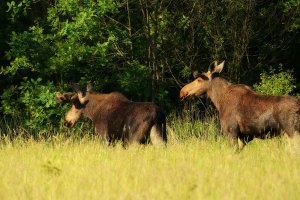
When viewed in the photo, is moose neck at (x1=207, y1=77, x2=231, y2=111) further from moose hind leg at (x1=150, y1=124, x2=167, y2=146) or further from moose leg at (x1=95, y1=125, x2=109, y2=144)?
moose leg at (x1=95, y1=125, x2=109, y2=144)

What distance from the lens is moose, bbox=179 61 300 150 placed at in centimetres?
1159

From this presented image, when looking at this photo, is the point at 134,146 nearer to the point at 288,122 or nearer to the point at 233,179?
the point at 288,122

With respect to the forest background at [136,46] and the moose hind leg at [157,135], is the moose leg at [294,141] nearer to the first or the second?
the moose hind leg at [157,135]

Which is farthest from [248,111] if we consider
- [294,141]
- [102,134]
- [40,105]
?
[40,105]

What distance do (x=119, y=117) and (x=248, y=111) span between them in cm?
241

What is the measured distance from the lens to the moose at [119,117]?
488 inches

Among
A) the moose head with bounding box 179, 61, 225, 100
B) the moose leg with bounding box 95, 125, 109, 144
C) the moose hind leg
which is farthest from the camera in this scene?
the moose head with bounding box 179, 61, 225, 100

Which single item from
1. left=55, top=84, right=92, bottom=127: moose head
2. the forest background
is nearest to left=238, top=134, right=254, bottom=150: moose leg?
left=55, top=84, right=92, bottom=127: moose head

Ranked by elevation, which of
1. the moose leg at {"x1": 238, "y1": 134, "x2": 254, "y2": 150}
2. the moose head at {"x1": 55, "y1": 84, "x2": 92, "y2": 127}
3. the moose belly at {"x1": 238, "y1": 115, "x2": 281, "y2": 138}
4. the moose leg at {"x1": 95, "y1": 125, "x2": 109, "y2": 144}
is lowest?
→ the moose leg at {"x1": 238, "y1": 134, "x2": 254, "y2": 150}

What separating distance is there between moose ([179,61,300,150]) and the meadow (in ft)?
1.01

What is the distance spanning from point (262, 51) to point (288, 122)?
1039cm

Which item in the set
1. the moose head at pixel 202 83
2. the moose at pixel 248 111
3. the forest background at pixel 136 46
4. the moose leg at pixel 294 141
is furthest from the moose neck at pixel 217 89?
the forest background at pixel 136 46

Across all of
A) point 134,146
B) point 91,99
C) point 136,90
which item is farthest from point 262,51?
point 134,146

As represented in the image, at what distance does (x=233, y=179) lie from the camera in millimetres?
8422
